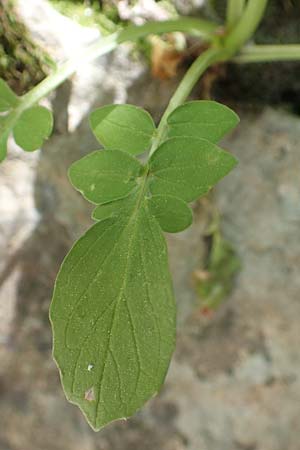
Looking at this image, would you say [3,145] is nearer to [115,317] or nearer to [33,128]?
[33,128]

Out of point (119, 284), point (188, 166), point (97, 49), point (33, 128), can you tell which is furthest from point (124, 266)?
point (97, 49)

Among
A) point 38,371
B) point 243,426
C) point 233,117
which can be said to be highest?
point 233,117

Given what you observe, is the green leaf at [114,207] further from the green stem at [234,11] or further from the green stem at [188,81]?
the green stem at [234,11]

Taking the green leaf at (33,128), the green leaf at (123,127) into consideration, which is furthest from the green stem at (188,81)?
the green leaf at (33,128)

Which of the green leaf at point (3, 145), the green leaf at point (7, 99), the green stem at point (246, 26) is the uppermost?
the green leaf at point (7, 99)

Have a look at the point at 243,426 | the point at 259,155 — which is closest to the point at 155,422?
the point at 243,426

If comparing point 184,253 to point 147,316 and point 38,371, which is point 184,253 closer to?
point 38,371
